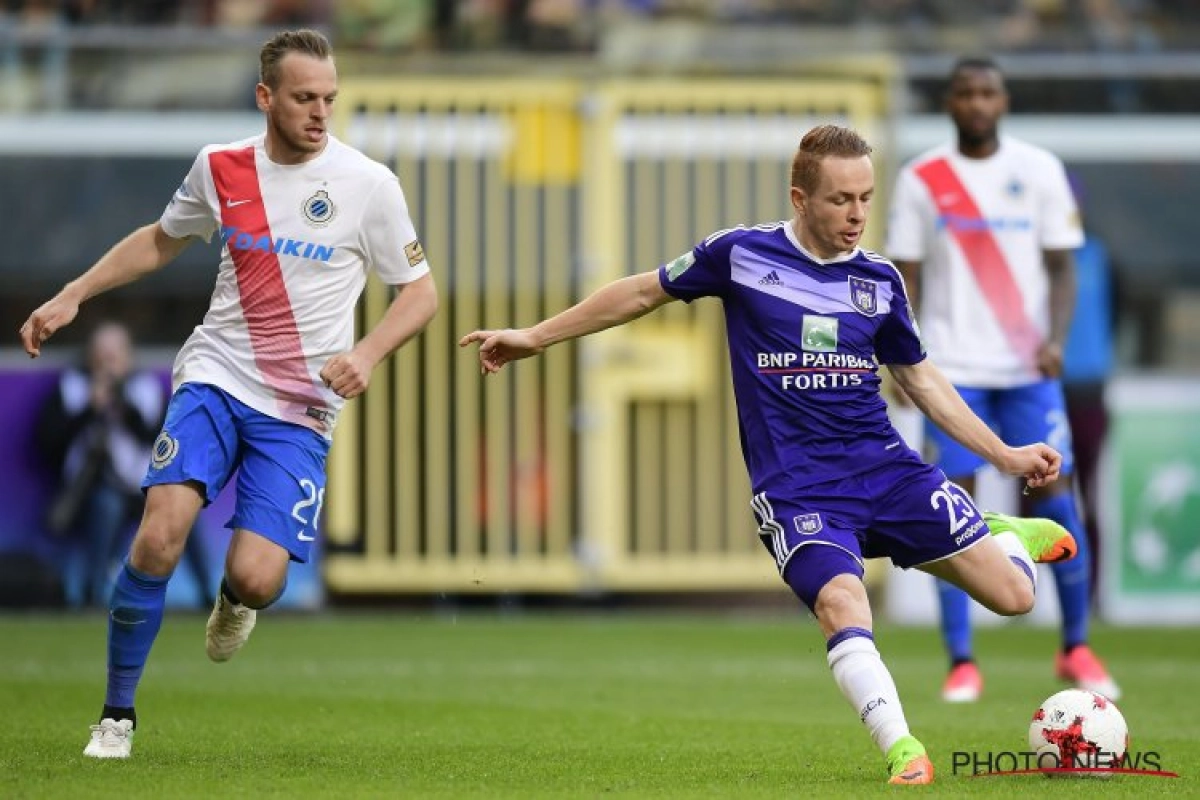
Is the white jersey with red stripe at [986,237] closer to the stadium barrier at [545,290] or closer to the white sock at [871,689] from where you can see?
the white sock at [871,689]

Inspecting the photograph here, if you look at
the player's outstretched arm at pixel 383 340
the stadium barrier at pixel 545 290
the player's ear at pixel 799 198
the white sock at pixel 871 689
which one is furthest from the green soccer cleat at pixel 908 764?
the stadium barrier at pixel 545 290

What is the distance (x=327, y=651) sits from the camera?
13.0 meters

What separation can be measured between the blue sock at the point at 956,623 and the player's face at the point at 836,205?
3.31m

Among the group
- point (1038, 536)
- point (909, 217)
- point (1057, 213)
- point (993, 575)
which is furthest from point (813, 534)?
point (1057, 213)

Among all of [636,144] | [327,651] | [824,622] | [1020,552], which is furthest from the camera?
[636,144]

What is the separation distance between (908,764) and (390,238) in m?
2.46

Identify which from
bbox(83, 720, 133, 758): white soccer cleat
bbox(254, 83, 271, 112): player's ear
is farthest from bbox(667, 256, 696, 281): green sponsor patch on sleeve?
bbox(83, 720, 133, 758): white soccer cleat

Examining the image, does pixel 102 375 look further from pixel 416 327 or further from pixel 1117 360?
pixel 416 327

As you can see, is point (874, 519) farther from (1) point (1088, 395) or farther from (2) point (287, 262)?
(1) point (1088, 395)

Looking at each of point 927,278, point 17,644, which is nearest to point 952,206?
point 927,278

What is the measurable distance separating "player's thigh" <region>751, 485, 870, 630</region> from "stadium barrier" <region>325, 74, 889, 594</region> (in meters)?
9.16

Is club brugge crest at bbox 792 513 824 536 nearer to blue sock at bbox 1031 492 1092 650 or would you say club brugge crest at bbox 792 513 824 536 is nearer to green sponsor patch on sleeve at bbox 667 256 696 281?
green sponsor patch on sleeve at bbox 667 256 696 281

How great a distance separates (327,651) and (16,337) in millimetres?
4098

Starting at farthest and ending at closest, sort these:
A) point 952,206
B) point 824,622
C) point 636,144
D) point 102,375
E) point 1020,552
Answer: point 636,144 → point 102,375 → point 952,206 → point 1020,552 → point 824,622
